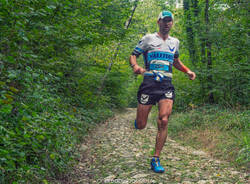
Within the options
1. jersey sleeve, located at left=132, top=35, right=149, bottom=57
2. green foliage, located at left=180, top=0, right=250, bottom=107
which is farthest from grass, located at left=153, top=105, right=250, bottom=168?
jersey sleeve, located at left=132, top=35, right=149, bottom=57

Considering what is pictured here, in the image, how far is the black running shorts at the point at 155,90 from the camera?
4.32 m

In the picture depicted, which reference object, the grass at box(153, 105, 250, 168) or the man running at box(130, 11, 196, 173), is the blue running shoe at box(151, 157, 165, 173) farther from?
the grass at box(153, 105, 250, 168)

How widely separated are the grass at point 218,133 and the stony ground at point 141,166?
0.34 metres

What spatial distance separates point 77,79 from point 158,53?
11.7 feet

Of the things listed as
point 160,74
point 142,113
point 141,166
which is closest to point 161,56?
point 160,74

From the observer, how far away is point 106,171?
4.39 metres

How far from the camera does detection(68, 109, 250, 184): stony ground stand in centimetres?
385

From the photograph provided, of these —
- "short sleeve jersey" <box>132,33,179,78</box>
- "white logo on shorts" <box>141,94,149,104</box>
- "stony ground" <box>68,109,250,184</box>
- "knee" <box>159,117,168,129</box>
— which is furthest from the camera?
"white logo on shorts" <box>141,94,149,104</box>

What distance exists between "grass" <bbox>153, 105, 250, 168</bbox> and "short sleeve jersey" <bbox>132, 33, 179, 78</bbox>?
2.15m

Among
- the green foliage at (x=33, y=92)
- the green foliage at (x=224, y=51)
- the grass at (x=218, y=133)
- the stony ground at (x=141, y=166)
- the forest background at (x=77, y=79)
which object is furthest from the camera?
the green foliage at (x=224, y=51)

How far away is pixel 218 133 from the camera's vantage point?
6.62 m

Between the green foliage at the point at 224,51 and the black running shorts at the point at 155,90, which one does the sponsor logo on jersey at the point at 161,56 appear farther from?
the green foliage at the point at 224,51

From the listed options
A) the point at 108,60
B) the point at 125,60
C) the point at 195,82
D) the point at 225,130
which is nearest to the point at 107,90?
the point at 125,60

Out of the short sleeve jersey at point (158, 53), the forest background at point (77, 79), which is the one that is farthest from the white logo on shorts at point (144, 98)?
the forest background at point (77, 79)
